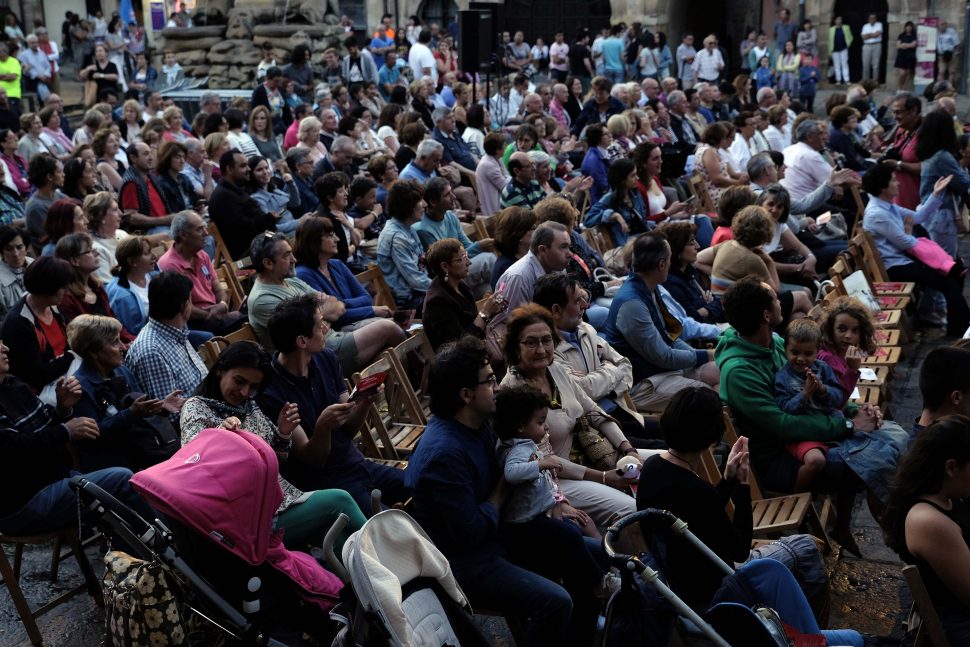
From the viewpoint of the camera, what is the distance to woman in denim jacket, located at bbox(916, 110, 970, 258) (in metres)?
9.88

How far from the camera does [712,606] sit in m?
3.74

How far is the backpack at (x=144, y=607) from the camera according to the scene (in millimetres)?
3635

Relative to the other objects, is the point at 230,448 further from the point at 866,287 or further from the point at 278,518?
the point at 866,287

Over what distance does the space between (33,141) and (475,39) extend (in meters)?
6.16

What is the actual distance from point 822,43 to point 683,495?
2546cm

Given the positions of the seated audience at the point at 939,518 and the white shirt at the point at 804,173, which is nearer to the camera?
the seated audience at the point at 939,518

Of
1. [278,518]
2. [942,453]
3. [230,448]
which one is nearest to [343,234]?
[278,518]

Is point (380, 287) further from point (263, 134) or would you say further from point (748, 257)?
point (263, 134)

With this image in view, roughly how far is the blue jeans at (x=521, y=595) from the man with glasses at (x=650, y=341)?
2334 millimetres

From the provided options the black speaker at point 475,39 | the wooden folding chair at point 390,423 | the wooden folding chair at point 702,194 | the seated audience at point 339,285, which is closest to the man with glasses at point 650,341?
the wooden folding chair at point 390,423

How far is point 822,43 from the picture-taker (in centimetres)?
2741

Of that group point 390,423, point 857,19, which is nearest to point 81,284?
point 390,423

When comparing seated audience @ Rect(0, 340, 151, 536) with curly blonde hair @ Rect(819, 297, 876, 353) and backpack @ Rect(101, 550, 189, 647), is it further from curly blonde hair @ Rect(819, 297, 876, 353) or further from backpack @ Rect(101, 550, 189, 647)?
curly blonde hair @ Rect(819, 297, 876, 353)

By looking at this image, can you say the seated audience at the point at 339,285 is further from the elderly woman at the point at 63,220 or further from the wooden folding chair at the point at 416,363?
the elderly woman at the point at 63,220
